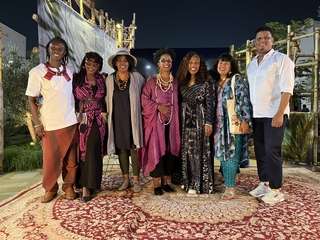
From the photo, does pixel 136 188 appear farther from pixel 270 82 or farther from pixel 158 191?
pixel 270 82

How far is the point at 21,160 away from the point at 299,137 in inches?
181

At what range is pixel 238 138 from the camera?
275cm

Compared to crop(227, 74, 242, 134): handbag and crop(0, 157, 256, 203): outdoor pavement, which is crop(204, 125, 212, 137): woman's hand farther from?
crop(0, 157, 256, 203): outdoor pavement

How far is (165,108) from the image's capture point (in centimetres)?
279

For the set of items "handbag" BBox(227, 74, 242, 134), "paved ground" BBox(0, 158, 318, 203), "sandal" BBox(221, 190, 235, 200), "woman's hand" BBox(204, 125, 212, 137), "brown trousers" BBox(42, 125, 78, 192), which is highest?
"handbag" BBox(227, 74, 242, 134)

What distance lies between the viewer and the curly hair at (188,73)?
281 centimetres

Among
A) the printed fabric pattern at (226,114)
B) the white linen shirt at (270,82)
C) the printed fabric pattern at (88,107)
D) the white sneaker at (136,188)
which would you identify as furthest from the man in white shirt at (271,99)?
the printed fabric pattern at (88,107)

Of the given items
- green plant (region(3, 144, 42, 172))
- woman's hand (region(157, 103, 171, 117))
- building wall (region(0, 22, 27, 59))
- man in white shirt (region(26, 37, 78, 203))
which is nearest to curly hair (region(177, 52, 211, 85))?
woman's hand (region(157, 103, 171, 117))

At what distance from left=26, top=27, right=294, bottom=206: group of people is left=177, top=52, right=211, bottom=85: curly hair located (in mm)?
11

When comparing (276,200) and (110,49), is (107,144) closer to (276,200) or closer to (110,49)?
(276,200)

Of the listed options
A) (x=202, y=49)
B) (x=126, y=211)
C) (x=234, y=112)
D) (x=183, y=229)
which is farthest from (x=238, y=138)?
(x=202, y=49)

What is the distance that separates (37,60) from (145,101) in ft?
15.3

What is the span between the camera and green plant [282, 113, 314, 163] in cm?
426

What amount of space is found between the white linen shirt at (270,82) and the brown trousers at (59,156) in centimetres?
191
